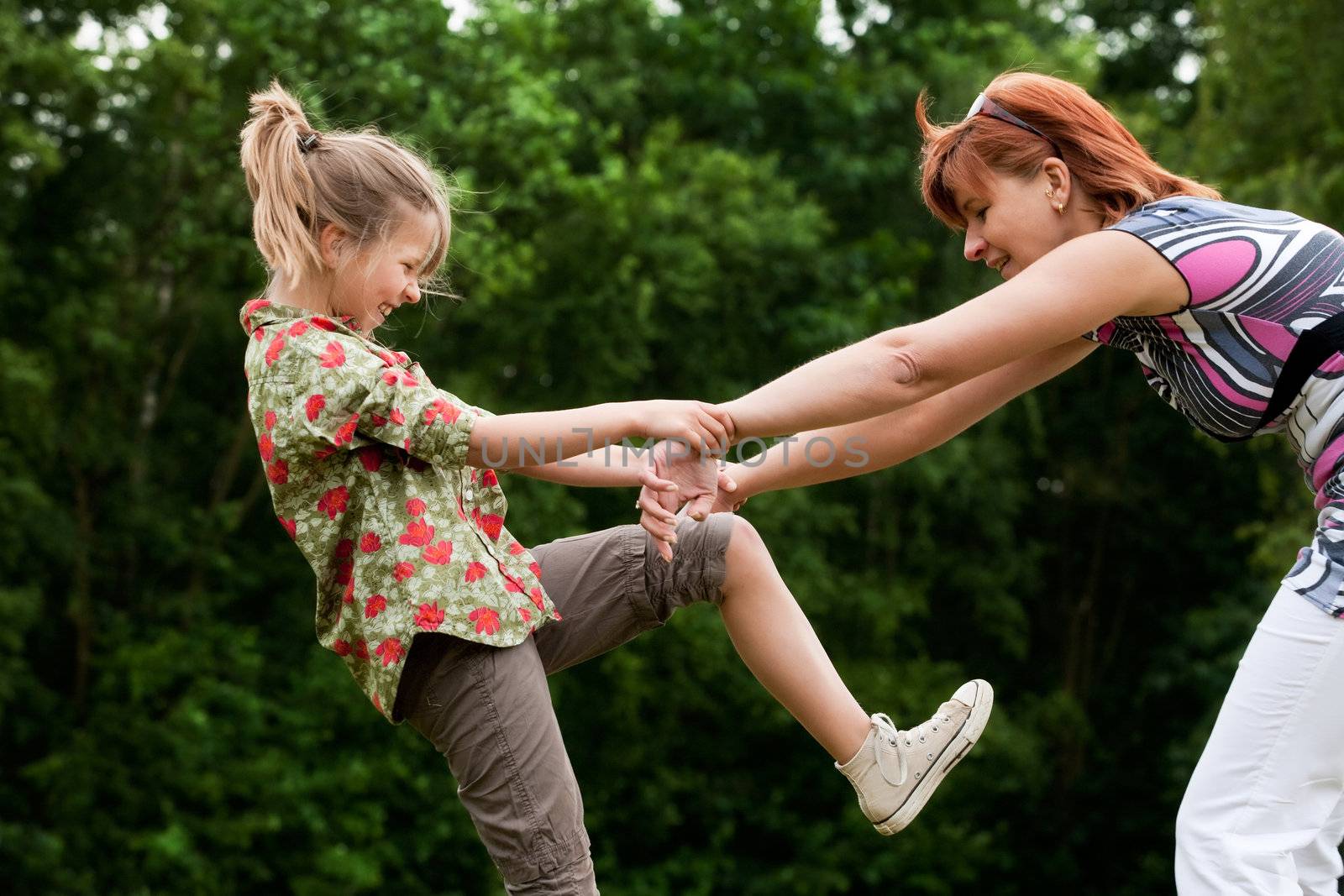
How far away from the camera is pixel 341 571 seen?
7.89 feet

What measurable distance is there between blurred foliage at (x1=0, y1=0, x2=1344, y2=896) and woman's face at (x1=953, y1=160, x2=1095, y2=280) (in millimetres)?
6989

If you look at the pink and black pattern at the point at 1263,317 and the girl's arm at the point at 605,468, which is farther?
the girl's arm at the point at 605,468

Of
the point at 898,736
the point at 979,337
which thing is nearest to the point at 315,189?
the point at 979,337

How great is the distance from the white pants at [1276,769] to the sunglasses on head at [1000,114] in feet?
2.56

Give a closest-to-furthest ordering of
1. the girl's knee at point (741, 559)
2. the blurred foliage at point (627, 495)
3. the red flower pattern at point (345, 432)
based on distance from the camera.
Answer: the red flower pattern at point (345, 432), the girl's knee at point (741, 559), the blurred foliage at point (627, 495)

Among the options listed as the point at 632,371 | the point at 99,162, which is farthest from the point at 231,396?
the point at 632,371

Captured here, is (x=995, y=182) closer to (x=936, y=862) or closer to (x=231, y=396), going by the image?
(x=231, y=396)

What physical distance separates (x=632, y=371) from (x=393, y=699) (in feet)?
31.0

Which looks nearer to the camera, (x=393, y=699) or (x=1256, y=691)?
(x=1256, y=691)

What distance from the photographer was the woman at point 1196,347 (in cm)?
205

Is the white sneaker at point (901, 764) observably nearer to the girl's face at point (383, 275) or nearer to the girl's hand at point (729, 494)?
the girl's hand at point (729, 494)

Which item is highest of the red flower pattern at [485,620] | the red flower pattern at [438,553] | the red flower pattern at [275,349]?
the red flower pattern at [275,349]

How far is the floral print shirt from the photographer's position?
2.27 m

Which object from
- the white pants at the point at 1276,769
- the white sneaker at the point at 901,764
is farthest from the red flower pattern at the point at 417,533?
the white pants at the point at 1276,769
